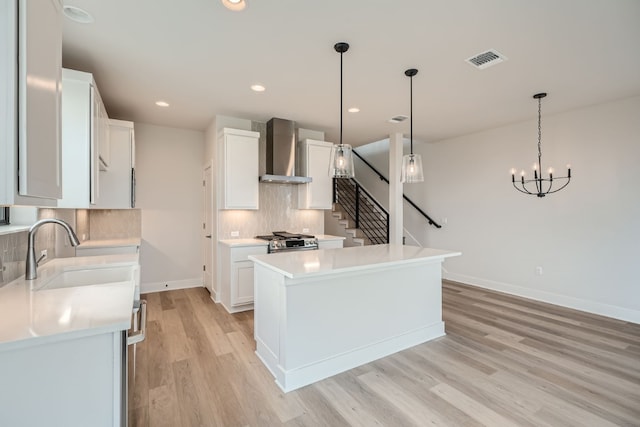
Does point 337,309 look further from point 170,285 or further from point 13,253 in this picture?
point 170,285

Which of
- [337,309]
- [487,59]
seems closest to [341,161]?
[337,309]

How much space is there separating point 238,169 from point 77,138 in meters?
2.00

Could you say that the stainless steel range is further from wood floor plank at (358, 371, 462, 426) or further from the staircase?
wood floor plank at (358, 371, 462, 426)

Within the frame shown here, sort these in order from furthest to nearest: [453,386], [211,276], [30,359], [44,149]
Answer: [211,276] < [453,386] < [44,149] < [30,359]

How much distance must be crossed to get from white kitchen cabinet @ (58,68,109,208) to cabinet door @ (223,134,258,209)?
1782 mm

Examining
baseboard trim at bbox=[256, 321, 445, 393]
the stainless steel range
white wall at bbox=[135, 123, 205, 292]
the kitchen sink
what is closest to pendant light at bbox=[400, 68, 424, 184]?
baseboard trim at bbox=[256, 321, 445, 393]

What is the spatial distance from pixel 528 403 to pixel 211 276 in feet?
13.2

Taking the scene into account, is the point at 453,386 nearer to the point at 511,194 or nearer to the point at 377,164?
the point at 511,194

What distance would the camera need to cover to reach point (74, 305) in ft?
4.38

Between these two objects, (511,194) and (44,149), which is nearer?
(44,149)

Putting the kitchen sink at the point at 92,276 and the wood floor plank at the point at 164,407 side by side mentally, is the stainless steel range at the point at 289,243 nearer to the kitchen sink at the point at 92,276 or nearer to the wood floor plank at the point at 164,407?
the kitchen sink at the point at 92,276

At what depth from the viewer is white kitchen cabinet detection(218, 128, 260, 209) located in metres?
4.09

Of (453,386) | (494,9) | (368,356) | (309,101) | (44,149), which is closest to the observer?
(44,149)

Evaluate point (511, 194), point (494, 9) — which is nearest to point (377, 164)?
point (511, 194)
